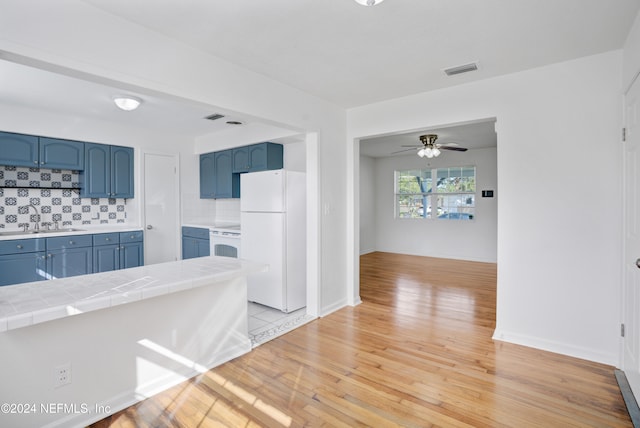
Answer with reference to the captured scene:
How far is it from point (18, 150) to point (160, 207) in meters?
1.79

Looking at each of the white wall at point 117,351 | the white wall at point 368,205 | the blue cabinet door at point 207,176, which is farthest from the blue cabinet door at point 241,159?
the white wall at point 368,205

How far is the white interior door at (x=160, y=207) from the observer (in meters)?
5.10

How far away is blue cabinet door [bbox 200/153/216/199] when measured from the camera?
18.0 ft

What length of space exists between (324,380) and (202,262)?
52.0 inches

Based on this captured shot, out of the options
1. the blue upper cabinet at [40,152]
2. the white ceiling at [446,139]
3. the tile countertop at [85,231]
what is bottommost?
the tile countertop at [85,231]

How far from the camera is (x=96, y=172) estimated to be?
4566 mm

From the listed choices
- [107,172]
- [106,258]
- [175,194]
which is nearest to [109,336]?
[106,258]

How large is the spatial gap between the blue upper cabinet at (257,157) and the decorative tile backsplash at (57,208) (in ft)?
6.00

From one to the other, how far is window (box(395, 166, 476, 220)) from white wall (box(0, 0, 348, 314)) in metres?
4.44

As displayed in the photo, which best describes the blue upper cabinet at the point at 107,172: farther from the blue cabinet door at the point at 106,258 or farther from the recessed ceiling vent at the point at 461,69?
the recessed ceiling vent at the point at 461,69

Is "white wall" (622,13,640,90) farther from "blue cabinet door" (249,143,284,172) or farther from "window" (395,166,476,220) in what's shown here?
"window" (395,166,476,220)

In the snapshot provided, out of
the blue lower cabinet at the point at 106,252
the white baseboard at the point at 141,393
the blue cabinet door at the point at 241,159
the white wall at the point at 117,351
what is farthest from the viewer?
the blue cabinet door at the point at 241,159

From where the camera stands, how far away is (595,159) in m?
2.63

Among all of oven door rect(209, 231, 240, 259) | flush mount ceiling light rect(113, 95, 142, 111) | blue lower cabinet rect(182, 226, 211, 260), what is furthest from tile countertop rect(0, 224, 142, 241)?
flush mount ceiling light rect(113, 95, 142, 111)
